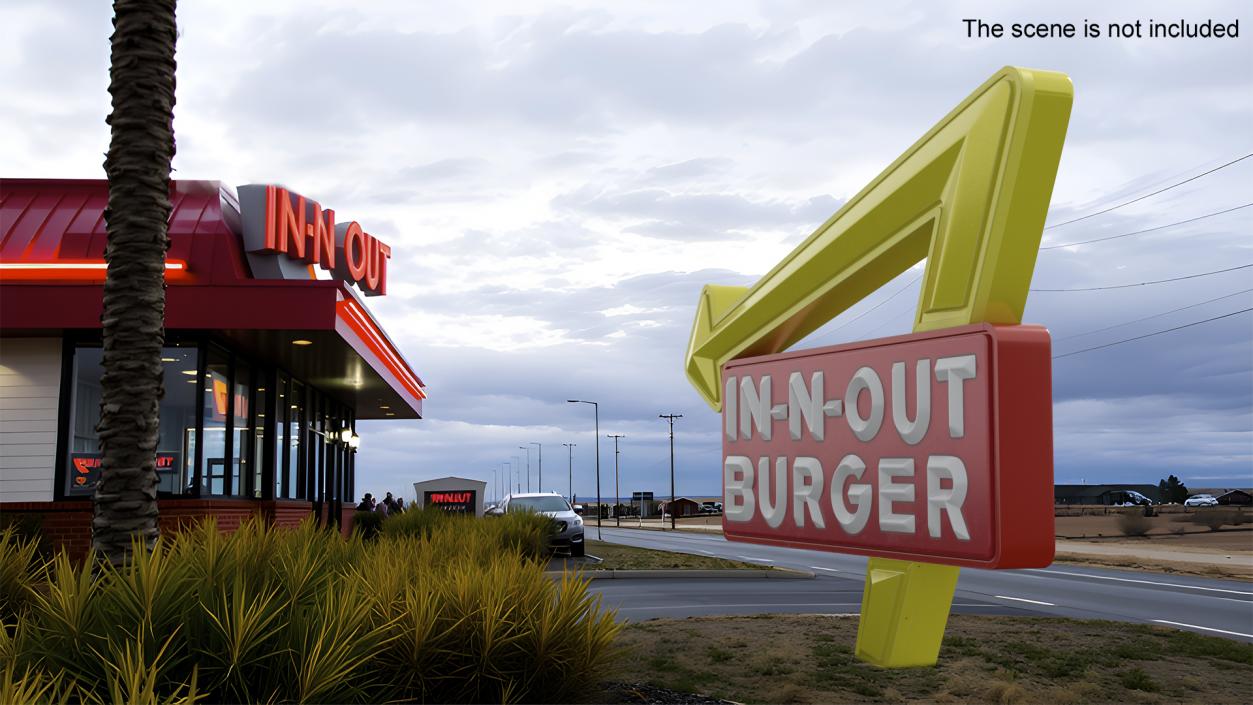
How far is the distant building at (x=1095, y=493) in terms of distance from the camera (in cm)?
11719

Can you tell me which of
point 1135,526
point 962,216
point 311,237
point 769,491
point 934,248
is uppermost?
point 311,237

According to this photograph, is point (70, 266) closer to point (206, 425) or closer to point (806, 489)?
point (206, 425)

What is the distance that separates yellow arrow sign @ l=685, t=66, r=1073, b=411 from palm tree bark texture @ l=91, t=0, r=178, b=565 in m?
5.36

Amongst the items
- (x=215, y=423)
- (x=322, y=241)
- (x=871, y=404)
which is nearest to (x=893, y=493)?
(x=871, y=404)

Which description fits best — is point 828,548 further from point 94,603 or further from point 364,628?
point 94,603

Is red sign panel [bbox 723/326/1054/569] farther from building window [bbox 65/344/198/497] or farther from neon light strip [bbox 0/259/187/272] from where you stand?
building window [bbox 65/344/198/497]

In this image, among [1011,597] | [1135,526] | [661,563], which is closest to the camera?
[1011,597]

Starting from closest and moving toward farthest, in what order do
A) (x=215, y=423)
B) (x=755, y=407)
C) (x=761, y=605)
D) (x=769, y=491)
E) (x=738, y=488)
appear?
(x=769, y=491) < (x=755, y=407) < (x=738, y=488) < (x=761, y=605) < (x=215, y=423)

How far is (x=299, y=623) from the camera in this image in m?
5.44

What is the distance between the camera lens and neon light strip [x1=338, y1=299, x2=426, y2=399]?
17.7 m

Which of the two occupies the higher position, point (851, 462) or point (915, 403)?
point (915, 403)

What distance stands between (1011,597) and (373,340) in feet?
44.2

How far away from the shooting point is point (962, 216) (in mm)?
5531

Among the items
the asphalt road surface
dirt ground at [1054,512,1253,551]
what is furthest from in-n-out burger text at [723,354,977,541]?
dirt ground at [1054,512,1253,551]
